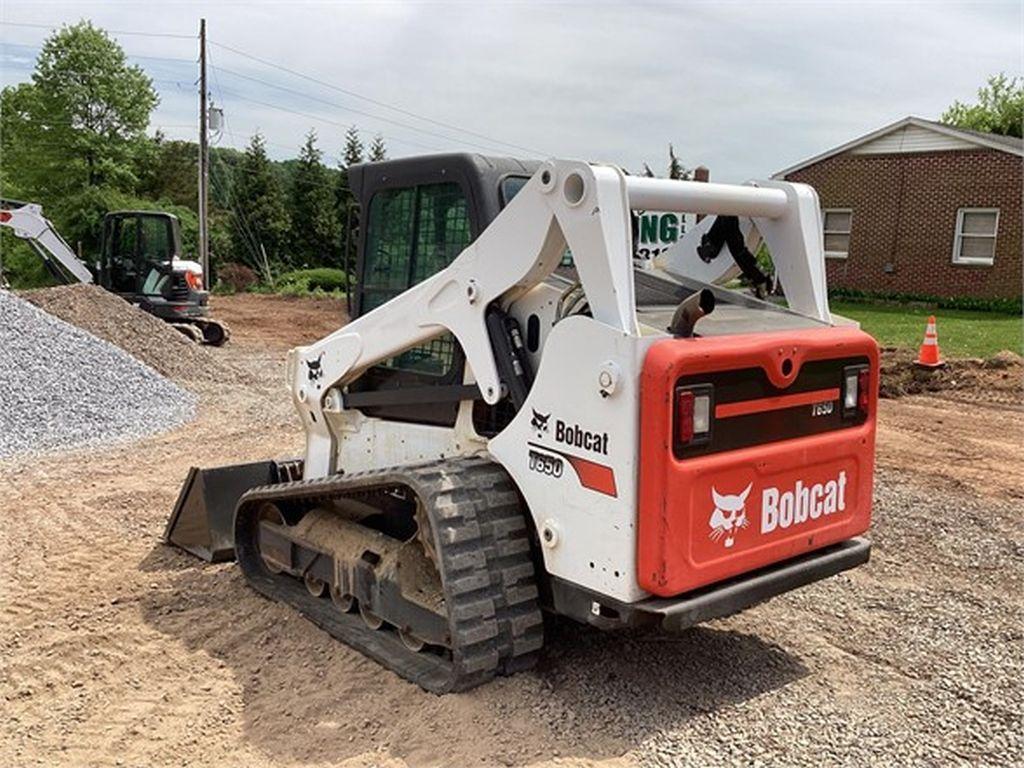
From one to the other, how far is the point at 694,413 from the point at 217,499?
3.25 meters

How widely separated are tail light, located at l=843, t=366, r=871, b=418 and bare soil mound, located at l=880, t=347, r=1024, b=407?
794cm

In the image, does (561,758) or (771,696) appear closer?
(561,758)

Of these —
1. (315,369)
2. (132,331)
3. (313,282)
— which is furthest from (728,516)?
(313,282)

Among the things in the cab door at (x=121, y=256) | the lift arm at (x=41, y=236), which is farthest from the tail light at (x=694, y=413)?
the lift arm at (x=41, y=236)

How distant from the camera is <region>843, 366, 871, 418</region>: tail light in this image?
4152mm

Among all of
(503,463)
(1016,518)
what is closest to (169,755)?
(503,463)

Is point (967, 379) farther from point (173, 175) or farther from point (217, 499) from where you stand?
point (173, 175)

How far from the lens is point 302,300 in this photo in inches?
1204

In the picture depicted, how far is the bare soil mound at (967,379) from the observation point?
38.0 feet

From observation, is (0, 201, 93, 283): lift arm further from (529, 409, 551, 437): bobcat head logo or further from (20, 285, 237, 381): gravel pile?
(529, 409, 551, 437): bobcat head logo

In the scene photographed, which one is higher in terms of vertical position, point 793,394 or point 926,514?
point 793,394

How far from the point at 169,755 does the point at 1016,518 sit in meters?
5.77

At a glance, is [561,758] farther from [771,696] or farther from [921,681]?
[921,681]

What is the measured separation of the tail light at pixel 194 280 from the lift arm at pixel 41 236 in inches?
74.7
